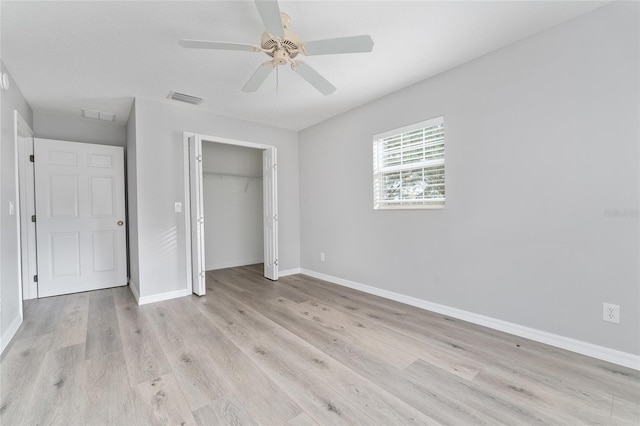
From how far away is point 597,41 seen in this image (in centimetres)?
204

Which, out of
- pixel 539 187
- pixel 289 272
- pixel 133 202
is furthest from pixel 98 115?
pixel 539 187

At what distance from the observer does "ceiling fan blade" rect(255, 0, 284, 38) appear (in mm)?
1520

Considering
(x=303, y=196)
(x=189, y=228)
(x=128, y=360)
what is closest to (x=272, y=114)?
(x=303, y=196)

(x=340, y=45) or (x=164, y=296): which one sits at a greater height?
(x=340, y=45)

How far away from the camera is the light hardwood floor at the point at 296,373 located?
5.05 ft

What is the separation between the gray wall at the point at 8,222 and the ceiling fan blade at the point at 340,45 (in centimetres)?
284

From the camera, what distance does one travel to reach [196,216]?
12.2 feet

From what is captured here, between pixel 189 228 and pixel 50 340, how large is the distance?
5.61 ft

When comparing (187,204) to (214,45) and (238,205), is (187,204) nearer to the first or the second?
(238,205)

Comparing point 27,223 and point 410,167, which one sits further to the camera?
point 27,223

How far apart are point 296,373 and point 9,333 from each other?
2.59m

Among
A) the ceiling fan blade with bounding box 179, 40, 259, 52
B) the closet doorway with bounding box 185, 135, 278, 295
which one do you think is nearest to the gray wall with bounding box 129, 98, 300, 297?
the closet doorway with bounding box 185, 135, 278, 295

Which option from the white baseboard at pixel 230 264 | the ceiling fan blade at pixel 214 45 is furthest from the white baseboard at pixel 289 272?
the ceiling fan blade at pixel 214 45

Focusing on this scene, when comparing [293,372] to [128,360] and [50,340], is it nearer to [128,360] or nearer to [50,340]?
[128,360]
